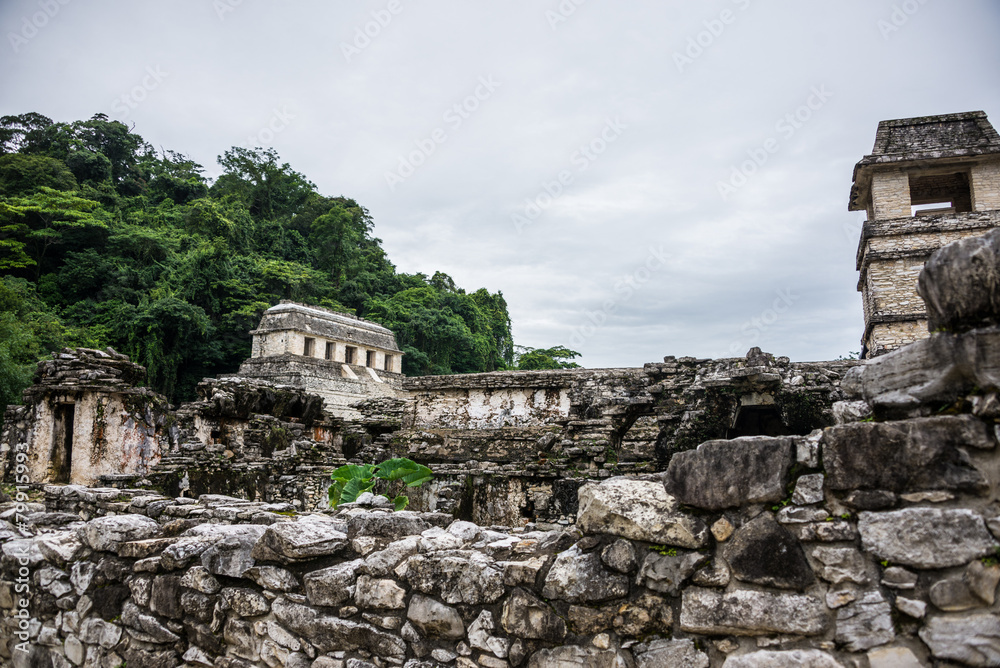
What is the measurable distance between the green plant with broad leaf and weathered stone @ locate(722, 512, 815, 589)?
6422 millimetres

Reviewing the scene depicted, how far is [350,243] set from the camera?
4022 cm

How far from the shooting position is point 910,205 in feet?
52.4

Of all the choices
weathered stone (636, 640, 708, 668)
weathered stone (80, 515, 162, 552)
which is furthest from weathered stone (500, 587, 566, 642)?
weathered stone (80, 515, 162, 552)

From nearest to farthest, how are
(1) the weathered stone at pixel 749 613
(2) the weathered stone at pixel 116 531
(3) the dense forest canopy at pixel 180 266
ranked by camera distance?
(1) the weathered stone at pixel 749 613
(2) the weathered stone at pixel 116 531
(3) the dense forest canopy at pixel 180 266

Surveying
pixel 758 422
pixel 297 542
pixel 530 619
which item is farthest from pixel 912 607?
pixel 758 422

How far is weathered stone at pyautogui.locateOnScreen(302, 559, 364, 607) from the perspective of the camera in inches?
111

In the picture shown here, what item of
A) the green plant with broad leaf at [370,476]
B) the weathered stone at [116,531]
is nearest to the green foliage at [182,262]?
the green plant with broad leaf at [370,476]

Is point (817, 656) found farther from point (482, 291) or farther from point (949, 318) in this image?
point (482, 291)

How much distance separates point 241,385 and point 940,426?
15559 mm

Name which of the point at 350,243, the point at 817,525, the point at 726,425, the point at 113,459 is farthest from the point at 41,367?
the point at 350,243

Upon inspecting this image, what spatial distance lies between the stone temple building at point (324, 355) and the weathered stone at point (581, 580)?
2122 cm

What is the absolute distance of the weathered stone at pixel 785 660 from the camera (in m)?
1.94

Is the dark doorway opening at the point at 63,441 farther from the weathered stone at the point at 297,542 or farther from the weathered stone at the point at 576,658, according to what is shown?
the weathered stone at the point at 576,658

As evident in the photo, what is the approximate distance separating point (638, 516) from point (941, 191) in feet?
63.7
